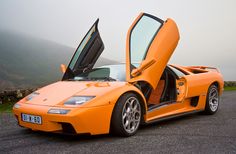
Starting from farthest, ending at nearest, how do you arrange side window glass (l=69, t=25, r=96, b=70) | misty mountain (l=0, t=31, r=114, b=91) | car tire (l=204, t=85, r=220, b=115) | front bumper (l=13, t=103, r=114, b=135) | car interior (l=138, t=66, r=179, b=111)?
misty mountain (l=0, t=31, r=114, b=91) → car tire (l=204, t=85, r=220, b=115) → car interior (l=138, t=66, r=179, b=111) → side window glass (l=69, t=25, r=96, b=70) → front bumper (l=13, t=103, r=114, b=135)

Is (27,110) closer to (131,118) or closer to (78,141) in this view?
(78,141)

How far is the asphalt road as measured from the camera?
13.8 feet

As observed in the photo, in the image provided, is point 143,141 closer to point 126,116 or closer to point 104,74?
point 126,116

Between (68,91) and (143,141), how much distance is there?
130 centimetres

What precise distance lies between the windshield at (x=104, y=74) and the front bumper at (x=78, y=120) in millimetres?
862

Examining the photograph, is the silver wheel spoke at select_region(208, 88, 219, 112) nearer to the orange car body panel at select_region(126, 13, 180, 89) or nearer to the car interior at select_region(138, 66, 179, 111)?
the car interior at select_region(138, 66, 179, 111)

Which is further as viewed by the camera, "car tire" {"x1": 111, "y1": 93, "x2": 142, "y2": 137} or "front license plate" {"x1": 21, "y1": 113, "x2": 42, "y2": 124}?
"car tire" {"x1": 111, "y1": 93, "x2": 142, "y2": 137}

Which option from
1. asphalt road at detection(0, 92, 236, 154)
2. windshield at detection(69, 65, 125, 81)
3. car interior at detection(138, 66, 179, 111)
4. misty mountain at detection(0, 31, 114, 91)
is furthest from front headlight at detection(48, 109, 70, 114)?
misty mountain at detection(0, 31, 114, 91)

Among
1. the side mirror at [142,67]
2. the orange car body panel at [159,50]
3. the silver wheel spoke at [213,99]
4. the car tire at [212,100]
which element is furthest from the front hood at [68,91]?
the silver wheel spoke at [213,99]

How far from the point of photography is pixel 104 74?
18.7 ft

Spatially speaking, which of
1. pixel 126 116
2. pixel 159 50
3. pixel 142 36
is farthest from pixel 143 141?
pixel 142 36

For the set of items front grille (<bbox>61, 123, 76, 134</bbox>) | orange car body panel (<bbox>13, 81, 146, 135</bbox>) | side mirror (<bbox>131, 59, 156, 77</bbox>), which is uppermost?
side mirror (<bbox>131, 59, 156, 77</bbox>)

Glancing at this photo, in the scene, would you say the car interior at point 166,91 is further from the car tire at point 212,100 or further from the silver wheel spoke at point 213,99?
the silver wheel spoke at point 213,99

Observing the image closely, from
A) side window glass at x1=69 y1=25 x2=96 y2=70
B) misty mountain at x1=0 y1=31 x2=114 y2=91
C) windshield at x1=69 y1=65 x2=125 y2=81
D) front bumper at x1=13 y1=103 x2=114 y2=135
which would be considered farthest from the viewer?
misty mountain at x1=0 y1=31 x2=114 y2=91
